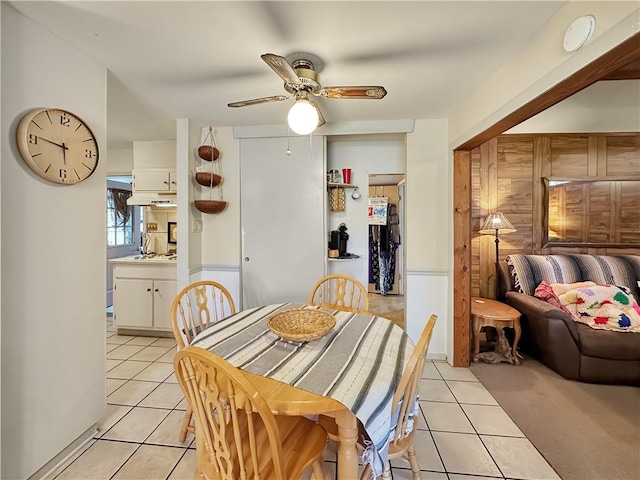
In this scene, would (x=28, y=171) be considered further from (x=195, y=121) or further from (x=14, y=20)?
(x=195, y=121)

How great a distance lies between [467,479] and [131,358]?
9.54 feet

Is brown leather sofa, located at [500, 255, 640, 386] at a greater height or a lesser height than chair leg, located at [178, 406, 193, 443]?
greater

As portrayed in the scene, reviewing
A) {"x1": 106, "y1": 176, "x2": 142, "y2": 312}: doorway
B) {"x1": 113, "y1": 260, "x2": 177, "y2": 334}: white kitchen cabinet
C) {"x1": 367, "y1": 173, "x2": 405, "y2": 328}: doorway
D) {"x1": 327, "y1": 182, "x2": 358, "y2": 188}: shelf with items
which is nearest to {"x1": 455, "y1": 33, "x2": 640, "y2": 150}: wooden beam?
{"x1": 327, "y1": 182, "x2": 358, "y2": 188}: shelf with items

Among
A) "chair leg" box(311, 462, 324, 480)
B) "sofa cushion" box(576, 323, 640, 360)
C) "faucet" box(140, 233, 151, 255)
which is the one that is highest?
"faucet" box(140, 233, 151, 255)

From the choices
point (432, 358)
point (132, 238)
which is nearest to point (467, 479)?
point (432, 358)

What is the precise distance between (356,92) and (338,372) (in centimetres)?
142

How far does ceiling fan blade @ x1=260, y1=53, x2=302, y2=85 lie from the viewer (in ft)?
4.06

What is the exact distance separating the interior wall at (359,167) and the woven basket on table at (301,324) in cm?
171

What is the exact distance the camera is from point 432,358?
2.77 m

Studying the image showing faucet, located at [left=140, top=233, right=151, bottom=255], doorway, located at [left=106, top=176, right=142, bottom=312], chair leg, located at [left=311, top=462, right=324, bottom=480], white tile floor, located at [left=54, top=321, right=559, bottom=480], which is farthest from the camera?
doorway, located at [left=106, top=176, right=142, bottom=312]

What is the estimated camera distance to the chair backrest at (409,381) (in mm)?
1018

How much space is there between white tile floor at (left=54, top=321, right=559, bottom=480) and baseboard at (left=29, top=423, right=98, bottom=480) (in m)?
0.03

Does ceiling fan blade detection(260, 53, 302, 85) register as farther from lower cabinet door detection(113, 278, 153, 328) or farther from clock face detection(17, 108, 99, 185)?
lower cabinet door detection(113, 278, 153, 328)

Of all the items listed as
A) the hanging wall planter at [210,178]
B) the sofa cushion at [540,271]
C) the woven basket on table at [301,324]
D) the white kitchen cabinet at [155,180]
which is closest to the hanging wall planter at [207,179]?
the hanging wall planter at [210,178]
